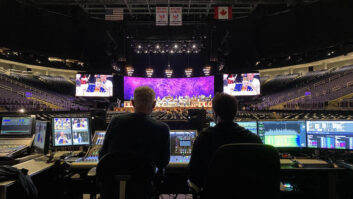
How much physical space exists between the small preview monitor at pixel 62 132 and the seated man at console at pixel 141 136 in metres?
1.31

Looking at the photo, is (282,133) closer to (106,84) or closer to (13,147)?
(13,147)

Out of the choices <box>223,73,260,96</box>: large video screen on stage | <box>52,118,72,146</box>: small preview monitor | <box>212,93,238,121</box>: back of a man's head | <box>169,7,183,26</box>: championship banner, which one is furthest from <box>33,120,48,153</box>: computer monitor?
<box>223,73,260,96</box>: large video screen on stage

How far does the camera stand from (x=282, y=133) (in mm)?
2672

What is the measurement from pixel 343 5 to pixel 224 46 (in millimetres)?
5349

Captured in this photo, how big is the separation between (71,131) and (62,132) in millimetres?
109

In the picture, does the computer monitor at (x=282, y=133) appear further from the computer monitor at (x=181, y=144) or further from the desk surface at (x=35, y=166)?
the desk surface at (x=35, y=166)

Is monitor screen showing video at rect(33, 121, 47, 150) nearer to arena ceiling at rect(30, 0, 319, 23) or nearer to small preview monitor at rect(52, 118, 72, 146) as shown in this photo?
small preview monitor at rect(52, 118, 72, 146)

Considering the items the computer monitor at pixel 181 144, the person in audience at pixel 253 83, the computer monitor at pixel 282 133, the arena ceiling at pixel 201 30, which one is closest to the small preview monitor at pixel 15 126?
the computer monitor at pixel 181 144

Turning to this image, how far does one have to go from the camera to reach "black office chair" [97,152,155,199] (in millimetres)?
1276

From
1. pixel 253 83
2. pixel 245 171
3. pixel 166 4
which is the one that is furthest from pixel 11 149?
pixel 253 83

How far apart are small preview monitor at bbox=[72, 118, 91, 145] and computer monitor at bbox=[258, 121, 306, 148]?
2.29 metres

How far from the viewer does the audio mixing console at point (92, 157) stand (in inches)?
89.4

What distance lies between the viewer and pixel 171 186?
3.19 m

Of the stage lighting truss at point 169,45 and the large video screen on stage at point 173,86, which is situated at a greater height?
the stage lighting truss at point 169,45
